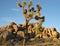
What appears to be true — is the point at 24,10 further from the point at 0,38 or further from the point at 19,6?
the point at 0,38

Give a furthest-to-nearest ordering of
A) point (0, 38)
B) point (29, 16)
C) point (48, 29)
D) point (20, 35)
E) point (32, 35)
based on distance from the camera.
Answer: point (48, 29) → point (32, 35) → point (20, 35) → point (0, 38) → point (29, 16)

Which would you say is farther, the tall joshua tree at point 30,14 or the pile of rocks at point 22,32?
the pile of rocks at point 22,32

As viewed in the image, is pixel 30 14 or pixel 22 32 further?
pixel 22 32

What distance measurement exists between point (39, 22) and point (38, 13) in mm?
1146

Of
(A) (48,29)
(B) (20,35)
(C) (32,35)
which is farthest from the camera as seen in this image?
(A) (48,29)

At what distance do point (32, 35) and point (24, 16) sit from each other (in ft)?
141

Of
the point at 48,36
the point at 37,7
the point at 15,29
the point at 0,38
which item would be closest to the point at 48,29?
the point at 48,36

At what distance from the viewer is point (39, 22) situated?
29.8m

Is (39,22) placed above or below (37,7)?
below

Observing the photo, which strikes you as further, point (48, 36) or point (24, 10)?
point (48, 36)

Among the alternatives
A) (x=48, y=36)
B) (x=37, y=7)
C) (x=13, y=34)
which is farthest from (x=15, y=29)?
(x=37, y=7)

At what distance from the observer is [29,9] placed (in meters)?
30.0

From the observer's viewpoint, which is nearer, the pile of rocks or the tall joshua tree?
the tall joshua tree

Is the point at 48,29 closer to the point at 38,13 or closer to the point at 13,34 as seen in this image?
the point at 13,34
